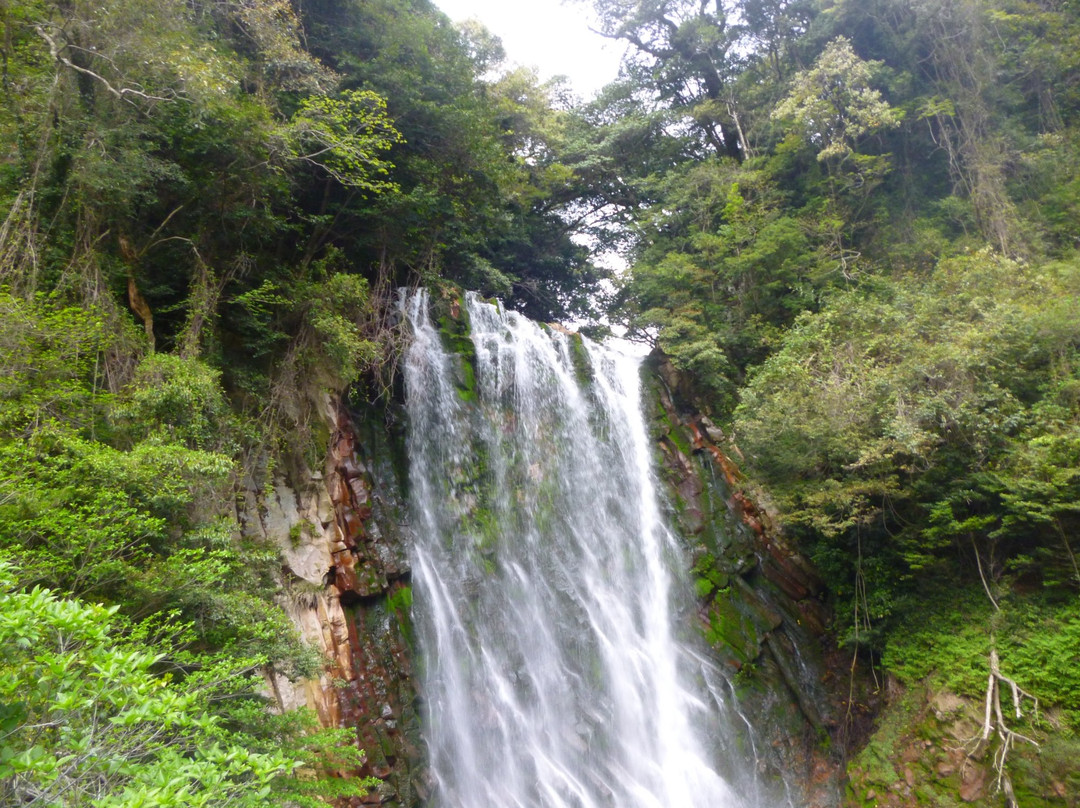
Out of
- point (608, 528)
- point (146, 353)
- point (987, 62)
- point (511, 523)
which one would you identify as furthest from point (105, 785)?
point (987, 62)

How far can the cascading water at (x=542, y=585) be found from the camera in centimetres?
779

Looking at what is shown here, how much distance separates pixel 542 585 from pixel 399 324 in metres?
4.73

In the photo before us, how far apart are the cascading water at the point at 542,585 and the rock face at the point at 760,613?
1.87 ft

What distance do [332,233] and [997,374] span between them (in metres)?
10.4

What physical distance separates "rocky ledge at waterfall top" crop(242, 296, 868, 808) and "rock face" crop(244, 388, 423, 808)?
0.7 inches

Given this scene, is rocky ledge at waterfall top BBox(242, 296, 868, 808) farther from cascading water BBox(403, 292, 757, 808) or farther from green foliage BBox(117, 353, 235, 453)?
green foliage BBox(117, 353, 235, 453)

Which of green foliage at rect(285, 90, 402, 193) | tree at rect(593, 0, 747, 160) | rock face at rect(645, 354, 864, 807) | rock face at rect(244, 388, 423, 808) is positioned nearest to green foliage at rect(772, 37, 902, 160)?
tree at rect(593, 0, 747, 160)

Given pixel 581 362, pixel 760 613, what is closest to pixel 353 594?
pixel 581 362

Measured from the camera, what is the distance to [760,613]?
990 centimetres

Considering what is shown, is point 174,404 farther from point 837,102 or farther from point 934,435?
point 837,102

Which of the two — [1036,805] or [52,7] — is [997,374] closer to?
[1036,805]

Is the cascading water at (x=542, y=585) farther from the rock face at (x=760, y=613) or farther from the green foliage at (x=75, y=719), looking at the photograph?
the green foliage at (x=75, y=719)

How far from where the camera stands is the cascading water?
25.6 ft

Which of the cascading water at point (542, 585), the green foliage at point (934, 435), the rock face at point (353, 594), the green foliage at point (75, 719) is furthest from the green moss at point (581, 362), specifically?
the green foliage at point (75, 719)
